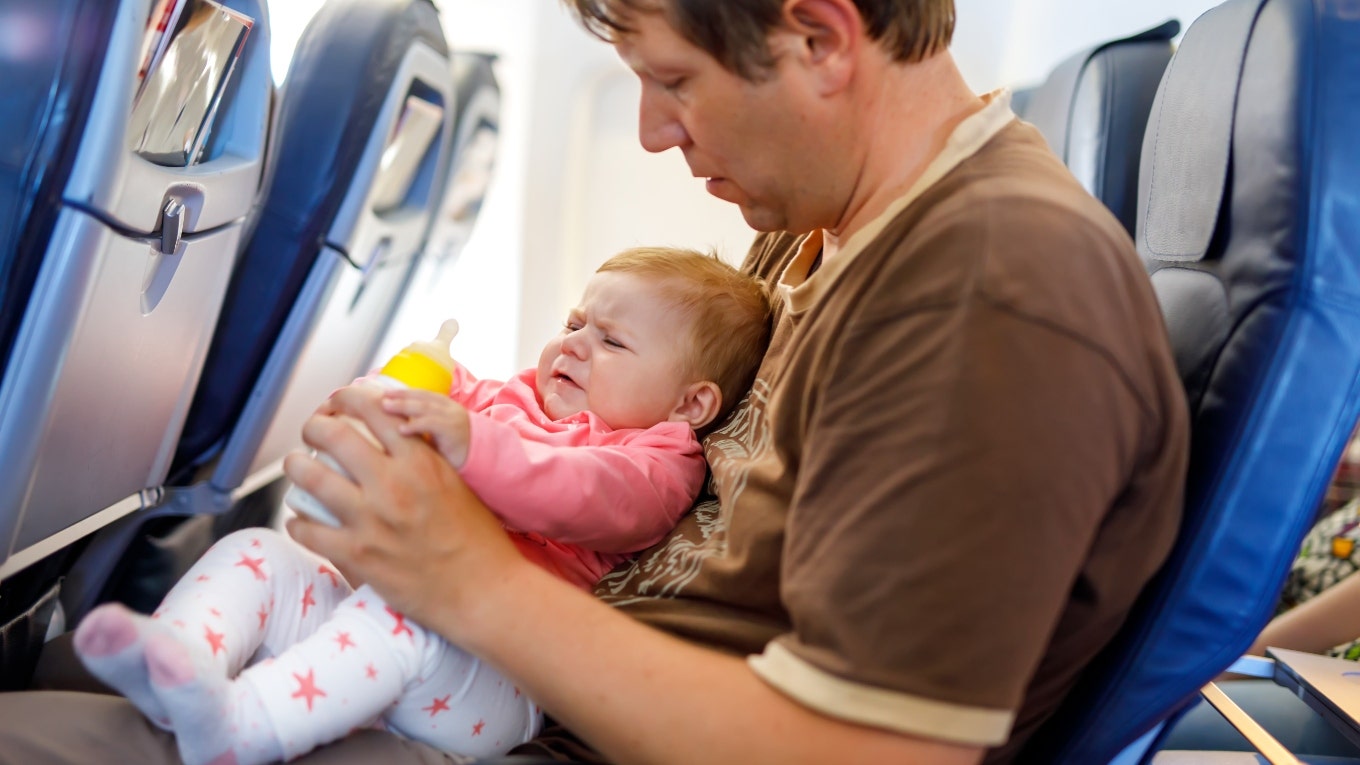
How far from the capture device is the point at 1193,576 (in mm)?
929

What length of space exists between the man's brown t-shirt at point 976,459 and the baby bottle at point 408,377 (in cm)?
35

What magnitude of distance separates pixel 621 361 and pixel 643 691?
0.56 meters

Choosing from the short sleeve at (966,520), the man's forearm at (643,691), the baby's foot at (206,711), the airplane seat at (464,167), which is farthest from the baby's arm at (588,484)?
the airplane seat at (464,167)

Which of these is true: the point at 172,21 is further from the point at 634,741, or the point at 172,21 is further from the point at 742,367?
the point at 634,741

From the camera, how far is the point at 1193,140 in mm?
1120

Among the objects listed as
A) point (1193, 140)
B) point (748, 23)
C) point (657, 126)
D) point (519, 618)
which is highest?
point (1193, 140)

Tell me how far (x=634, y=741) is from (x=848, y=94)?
0.58 metres

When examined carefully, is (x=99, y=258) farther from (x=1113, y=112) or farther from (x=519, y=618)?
(x=1113, y=112)

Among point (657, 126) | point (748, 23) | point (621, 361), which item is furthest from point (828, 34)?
point (621, 361)

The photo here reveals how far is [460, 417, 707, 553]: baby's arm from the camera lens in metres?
1.03

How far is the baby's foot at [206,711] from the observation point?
0.85 metres

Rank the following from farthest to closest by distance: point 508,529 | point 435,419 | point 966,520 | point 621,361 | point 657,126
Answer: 1. point 621,361
2. point 508,529
3. point 657,126
4. point 435,419
5. point 966,520

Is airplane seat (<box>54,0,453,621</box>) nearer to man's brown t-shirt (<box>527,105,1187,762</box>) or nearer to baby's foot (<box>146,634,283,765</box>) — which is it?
baby's foot (<box>146,634,283,765</box>)

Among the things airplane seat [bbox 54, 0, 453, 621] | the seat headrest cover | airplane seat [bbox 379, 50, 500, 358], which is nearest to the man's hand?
the seat headrest cover
